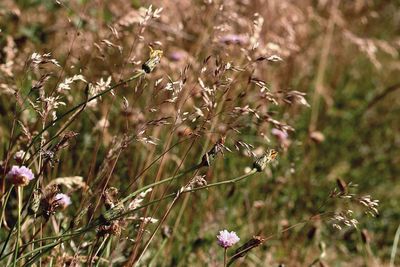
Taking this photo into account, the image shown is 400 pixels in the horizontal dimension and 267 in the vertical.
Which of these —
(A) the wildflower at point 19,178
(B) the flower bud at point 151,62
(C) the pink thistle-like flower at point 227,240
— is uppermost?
(B) the flower bud at point 151,62

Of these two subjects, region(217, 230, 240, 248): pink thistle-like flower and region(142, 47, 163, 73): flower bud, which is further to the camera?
region(217, 230, 240, 248): pink thistle-like flower

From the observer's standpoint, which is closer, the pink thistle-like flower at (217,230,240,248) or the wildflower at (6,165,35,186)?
the wildflower at (6,165,35,186)

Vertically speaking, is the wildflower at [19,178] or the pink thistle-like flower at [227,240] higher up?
the wildflower at [19,178]

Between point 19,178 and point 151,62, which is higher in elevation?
point 151,62

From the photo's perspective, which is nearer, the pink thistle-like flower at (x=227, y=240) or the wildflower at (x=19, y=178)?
the wildflower at (x=19, y=178)

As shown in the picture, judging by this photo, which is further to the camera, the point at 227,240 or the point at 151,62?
the point at 227,240

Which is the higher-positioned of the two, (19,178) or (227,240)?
(19,178)

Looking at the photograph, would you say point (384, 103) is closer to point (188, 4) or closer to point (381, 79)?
point (381, 79)

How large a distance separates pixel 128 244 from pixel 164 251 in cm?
18

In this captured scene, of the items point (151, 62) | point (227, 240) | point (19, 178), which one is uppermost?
point (151, 62)

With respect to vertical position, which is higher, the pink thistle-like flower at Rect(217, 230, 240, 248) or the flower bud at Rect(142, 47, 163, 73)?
the flower bud at Rect(142, 47, 163, 73)

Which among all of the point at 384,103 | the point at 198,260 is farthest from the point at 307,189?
the point at 384,103

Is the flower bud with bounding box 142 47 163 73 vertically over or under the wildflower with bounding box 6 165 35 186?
over

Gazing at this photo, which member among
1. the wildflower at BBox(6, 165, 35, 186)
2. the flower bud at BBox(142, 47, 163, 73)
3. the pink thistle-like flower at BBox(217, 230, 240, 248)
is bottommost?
the pink thistle-like flower at BBox(217, 230, 240, 248)
